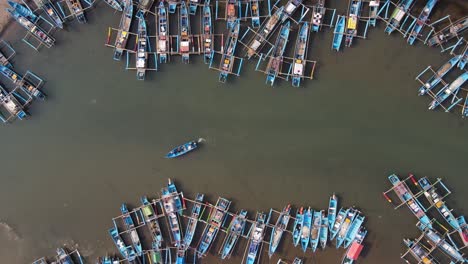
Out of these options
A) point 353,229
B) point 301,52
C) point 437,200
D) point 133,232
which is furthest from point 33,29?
point 437,200

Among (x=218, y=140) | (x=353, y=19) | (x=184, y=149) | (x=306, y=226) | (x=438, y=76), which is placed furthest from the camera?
(x=218, y=140)

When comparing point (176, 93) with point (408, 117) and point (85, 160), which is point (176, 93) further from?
point (408, 117)

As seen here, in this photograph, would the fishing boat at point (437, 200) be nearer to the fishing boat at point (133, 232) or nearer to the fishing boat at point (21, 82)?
the fishing boat at point (133, 232)

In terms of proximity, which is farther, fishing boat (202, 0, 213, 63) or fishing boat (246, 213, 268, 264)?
fishing boat (246, 213, 268, 264)

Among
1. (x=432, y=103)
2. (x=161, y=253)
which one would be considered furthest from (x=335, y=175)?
(x=161, y=253)

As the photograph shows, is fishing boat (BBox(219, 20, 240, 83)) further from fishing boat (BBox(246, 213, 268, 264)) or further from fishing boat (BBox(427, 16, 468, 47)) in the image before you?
fishing boat (BBox(427, 16, 468, 47))

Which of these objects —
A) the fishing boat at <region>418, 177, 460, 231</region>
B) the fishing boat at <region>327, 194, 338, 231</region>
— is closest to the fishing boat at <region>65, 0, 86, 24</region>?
the fishing boat at <region>327, 194, 338, 231</region>

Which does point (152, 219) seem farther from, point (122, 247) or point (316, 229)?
point (316, 229)
